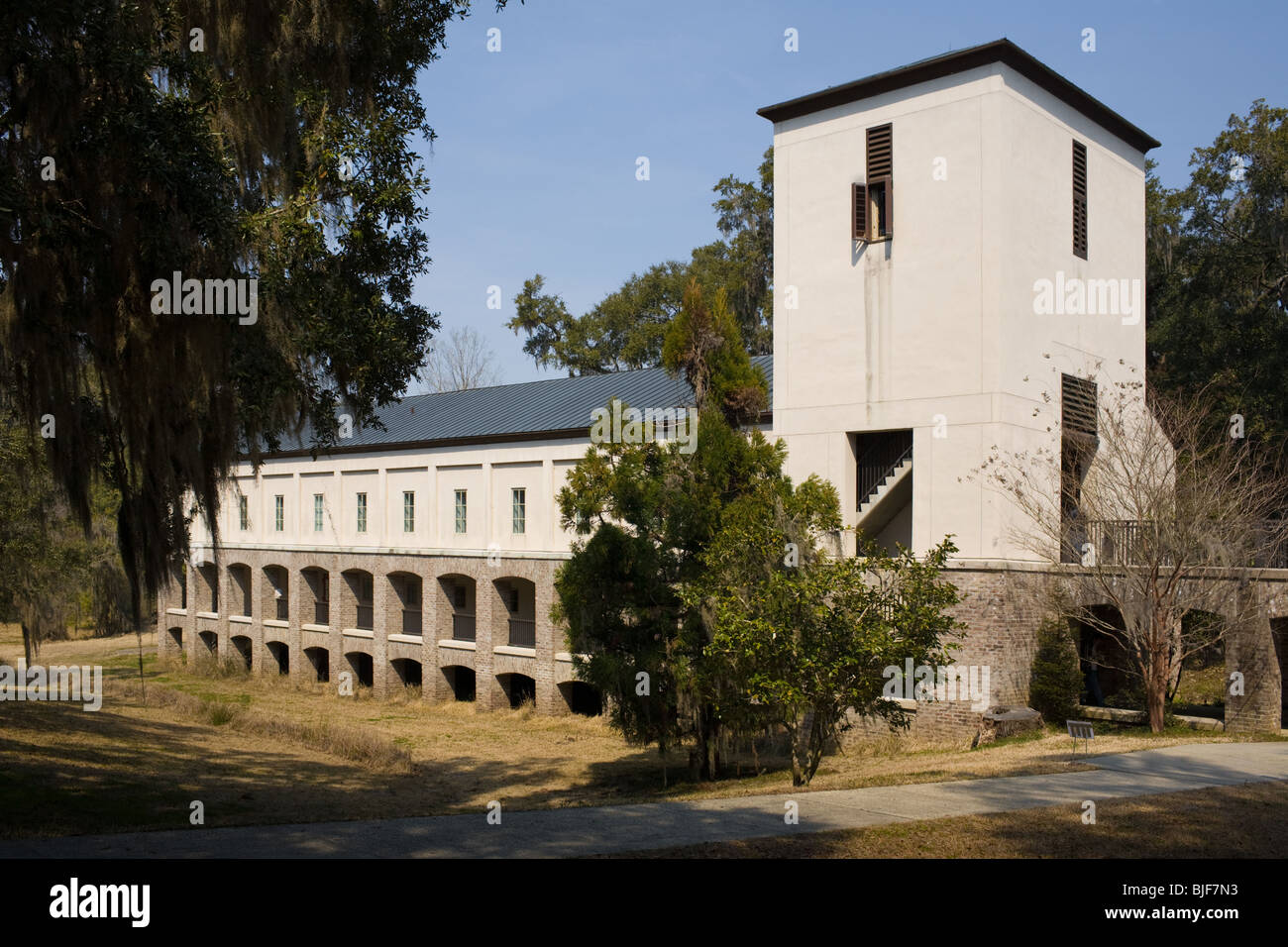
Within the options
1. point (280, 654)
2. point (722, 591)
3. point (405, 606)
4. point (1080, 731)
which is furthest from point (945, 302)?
point (280, 654)

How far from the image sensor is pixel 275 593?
4497 centimetres

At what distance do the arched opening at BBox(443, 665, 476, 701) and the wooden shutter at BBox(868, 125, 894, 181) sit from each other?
21.2 meters

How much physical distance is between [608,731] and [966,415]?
13.4m

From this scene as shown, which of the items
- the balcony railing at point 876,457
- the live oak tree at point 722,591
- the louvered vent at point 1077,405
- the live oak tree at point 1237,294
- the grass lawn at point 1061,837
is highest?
the live oak tree at point 1237,294

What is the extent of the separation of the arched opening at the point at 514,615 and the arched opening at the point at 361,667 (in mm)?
8230

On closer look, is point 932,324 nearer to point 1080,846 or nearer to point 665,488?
point 665,488

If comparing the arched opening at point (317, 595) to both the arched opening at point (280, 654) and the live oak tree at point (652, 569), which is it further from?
the live oak tree at point (652, 569)

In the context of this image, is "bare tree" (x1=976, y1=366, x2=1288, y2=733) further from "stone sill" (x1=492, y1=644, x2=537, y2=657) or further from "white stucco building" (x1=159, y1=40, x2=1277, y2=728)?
"stone sill" (x1=492, y1=644, x2=537, y2=657)

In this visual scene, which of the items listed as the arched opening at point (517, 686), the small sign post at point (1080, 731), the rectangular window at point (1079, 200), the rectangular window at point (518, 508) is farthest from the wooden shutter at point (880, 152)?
the arched opening at point (517, 686)

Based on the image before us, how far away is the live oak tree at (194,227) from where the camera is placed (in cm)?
1020

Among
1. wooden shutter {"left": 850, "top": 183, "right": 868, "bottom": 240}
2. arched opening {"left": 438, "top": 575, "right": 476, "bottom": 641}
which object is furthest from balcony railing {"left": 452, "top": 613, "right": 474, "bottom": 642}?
wooden shutter {"left": 850, "top": 183, "right": 868, "bottom": 240}

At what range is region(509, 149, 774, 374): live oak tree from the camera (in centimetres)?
4884

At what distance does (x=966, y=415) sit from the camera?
76.1ft
